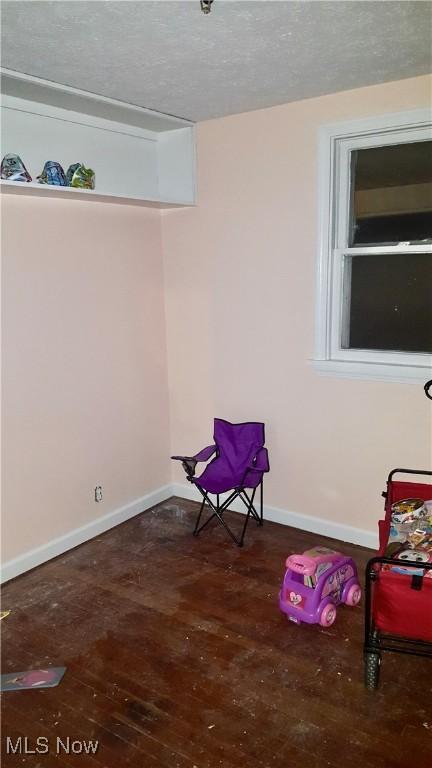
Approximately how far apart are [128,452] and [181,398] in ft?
1.77

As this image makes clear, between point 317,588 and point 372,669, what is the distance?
428mm

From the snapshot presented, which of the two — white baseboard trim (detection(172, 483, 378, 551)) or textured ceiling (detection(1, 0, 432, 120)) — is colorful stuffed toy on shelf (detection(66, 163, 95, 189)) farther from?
A: white baseboard trim (detection(172, 483, 378, 551))

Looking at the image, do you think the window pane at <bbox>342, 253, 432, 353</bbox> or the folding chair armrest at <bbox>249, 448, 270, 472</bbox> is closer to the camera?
the window pane at <bbox>342, 253, 432, 353</bbox>

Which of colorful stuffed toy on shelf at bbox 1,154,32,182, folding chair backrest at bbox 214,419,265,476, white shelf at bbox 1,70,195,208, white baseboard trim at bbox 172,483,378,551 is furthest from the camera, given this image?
folding chair backrest at bbox 214,419,265,476

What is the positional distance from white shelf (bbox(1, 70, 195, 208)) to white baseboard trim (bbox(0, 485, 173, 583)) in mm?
1898

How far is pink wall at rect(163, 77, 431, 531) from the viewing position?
3.01m

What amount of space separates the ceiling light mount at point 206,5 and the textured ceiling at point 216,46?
31 millimetres

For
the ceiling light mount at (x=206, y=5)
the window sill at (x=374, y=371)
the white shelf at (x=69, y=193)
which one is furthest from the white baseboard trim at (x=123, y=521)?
the ceiling light mount at (x=206, y=5)

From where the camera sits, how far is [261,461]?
329 cm

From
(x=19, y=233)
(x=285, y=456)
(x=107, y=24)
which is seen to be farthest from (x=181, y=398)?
(x=107, y=24)

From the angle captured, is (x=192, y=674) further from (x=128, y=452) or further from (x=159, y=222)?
(x=159, y=222)

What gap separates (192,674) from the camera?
7.36 ft

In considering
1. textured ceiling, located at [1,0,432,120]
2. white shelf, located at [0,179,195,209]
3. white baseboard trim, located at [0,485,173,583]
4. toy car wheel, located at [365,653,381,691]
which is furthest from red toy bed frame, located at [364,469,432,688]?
white shelf, located at [0,179,195,209]

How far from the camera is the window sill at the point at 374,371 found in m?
2.87
